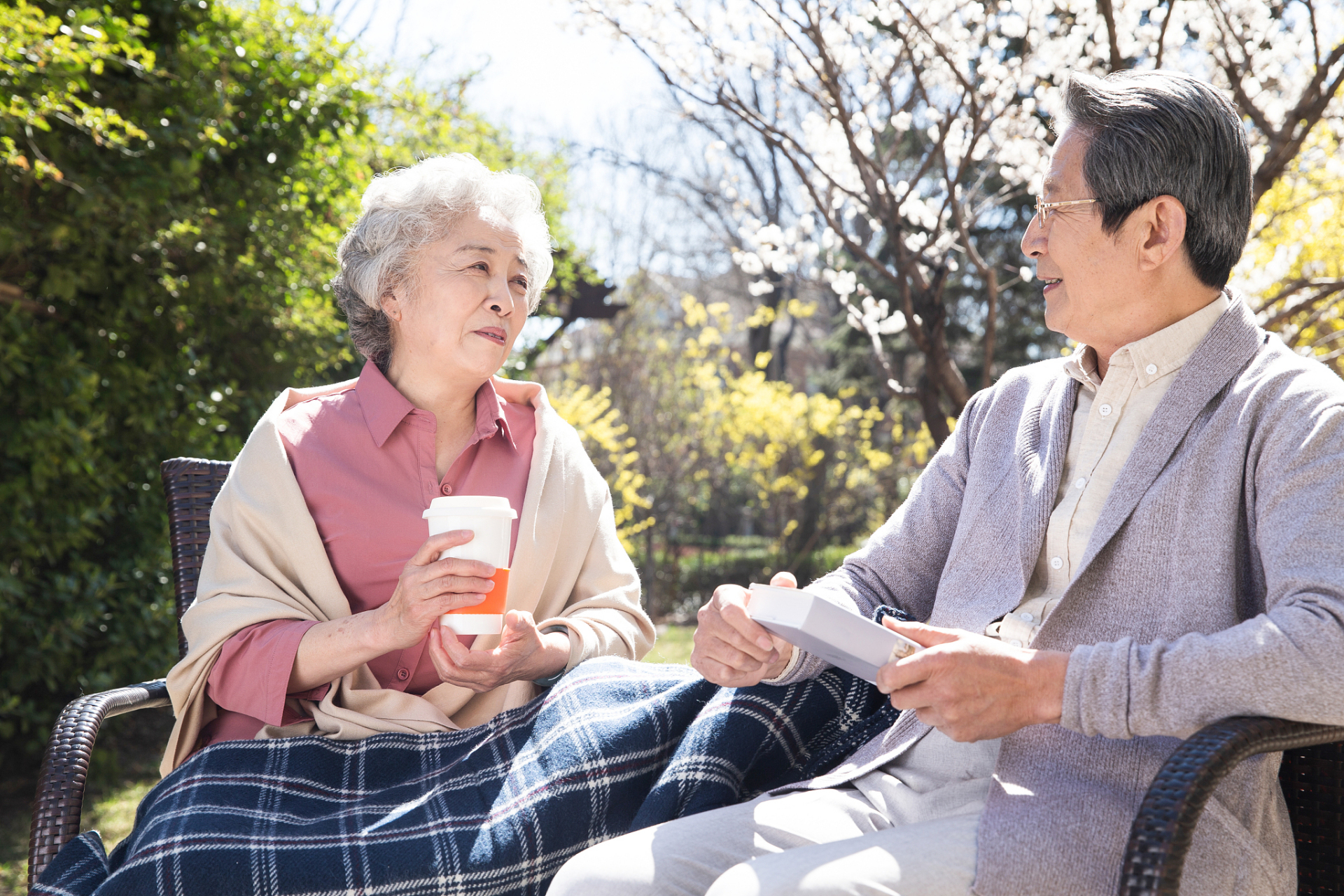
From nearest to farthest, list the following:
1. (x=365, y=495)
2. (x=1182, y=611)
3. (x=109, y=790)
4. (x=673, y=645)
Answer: (x=1182, y=611) < (x=365, y=495) < (x=109, y=790) < (x=673, y=645)

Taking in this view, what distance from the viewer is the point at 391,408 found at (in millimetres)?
2295

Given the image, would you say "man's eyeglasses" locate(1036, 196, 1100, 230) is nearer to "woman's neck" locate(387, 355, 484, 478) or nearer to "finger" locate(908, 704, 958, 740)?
"finger" locate(908, 704, 958, 740)

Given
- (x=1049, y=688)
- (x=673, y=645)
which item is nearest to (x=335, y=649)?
(x=1049, y=688)

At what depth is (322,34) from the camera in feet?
14.3

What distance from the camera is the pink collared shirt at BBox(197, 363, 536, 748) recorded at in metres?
2.00

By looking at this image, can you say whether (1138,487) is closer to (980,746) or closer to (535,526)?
(980,746)

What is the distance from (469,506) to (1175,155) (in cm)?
→ 133

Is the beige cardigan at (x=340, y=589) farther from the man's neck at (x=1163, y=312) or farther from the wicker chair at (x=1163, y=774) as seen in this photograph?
the man's neck at (x=1163, y=312)

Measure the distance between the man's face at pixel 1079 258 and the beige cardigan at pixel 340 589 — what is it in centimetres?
115

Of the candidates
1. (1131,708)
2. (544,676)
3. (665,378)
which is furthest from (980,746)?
(665,378)

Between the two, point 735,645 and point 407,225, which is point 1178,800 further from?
point 407,225

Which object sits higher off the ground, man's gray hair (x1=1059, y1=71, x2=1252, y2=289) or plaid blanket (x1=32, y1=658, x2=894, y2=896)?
man's gray hair (x1=1059, y1=71, x2=1252, y2=289)

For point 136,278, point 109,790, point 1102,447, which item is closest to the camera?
point 1102,447

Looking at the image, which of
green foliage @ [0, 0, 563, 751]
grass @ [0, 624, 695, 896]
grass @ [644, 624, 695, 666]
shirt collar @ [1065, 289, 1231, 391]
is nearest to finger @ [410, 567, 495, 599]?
shirt collar @ [1065, 289, 1231, 391]
